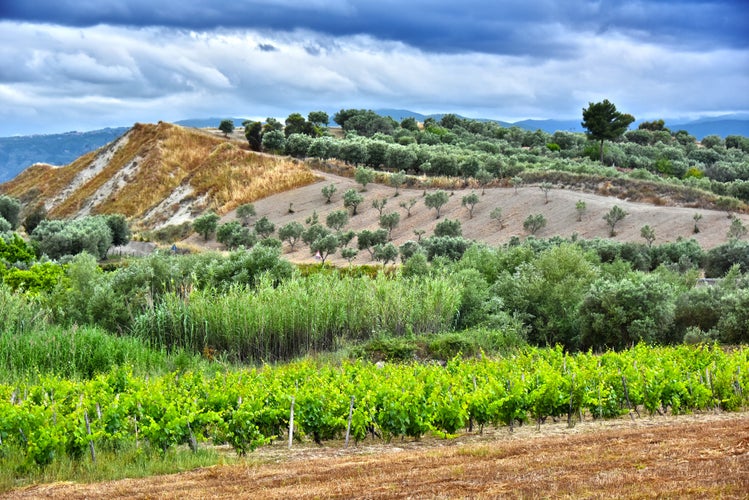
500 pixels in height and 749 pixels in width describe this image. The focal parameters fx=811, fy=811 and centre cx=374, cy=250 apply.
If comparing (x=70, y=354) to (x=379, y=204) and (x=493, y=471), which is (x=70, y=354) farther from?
(x=379, y=204)

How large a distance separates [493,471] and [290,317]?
1241 centimetres

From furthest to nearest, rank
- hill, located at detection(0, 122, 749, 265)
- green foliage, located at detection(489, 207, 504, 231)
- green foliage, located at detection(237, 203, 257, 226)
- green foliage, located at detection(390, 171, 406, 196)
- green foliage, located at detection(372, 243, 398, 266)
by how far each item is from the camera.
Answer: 1. green foliage, located at detection(237, 203, 257, 226)
2. green foliage, located at detection(390, 171, 406, 196)
3. green foliage, located at detection(489, 207, 504, 231)
4. hill, located at detection(0, 122, 749, 265)
5. green foliage, located at detection(372, 243, 398, 266)

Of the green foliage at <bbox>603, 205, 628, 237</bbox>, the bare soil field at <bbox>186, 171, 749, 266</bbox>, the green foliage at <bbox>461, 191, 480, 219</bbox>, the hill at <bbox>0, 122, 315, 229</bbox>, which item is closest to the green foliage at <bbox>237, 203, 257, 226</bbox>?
the bare soil field at <bbox>186, 171, 749, 266</bbox>

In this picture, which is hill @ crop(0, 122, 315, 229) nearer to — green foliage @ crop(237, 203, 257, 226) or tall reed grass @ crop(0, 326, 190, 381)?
green foliage @ crop(237, 203, 257, 226)

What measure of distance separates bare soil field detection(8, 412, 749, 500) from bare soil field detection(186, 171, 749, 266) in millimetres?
40793

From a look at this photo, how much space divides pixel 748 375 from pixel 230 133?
109m

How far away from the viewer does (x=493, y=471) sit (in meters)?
9.67

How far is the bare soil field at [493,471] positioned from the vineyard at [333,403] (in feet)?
1.61

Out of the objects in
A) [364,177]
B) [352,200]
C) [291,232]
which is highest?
[364,177]

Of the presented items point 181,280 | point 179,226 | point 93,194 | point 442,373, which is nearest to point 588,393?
point 442,373

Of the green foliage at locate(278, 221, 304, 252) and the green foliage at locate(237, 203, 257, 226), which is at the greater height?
the green foliage at locate(237, 203, 257, 226)

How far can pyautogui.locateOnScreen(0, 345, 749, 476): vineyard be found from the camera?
11.5m

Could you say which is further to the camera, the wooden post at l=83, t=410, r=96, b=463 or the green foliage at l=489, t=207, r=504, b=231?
the green foliage at l=489, t=207, r=504, b=231

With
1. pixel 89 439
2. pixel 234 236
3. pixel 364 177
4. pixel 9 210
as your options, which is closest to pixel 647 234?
pixel 234 236
